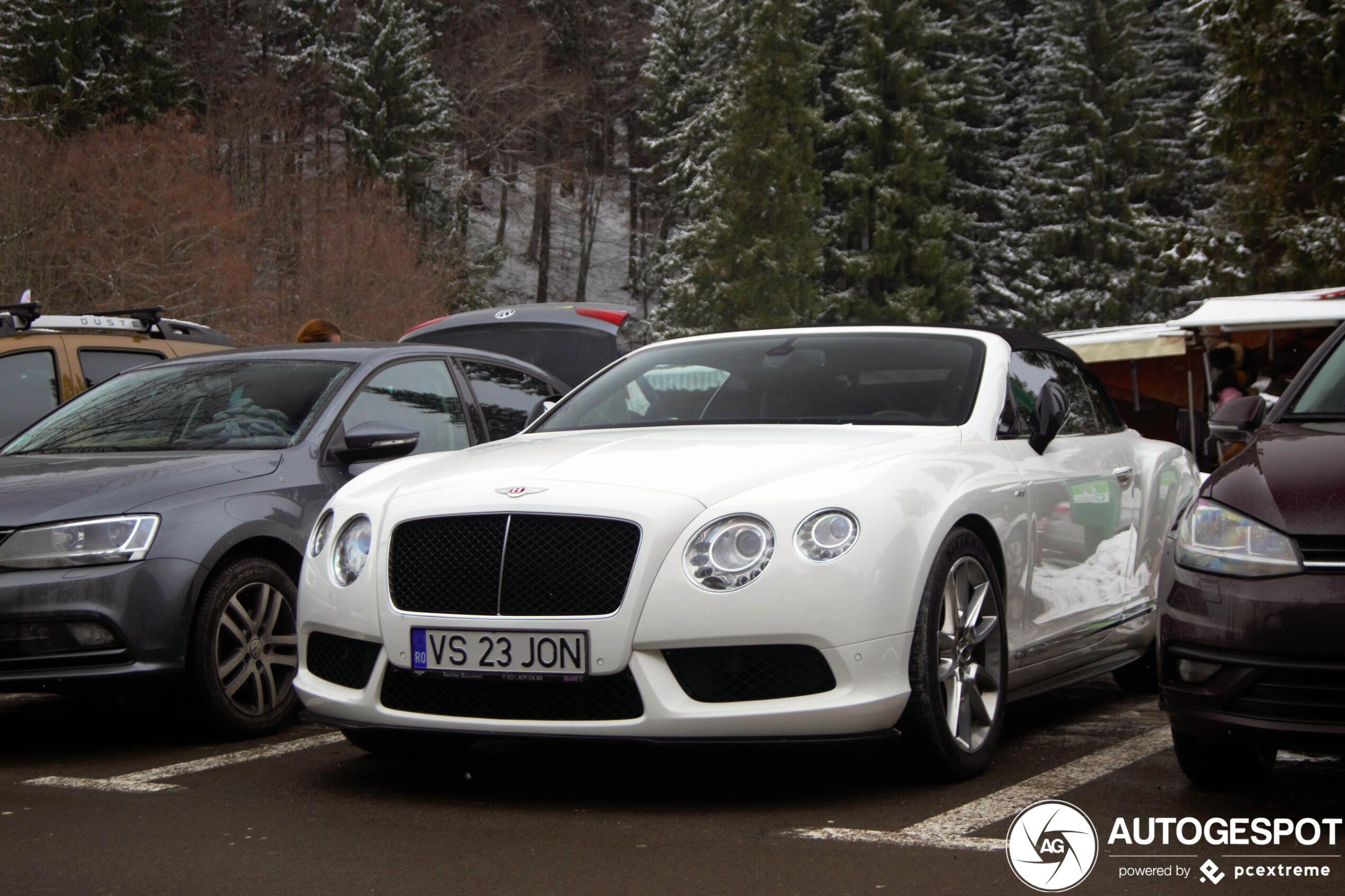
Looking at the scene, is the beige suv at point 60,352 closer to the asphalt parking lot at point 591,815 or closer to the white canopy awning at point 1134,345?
the asphalt parking lot at point 591,815

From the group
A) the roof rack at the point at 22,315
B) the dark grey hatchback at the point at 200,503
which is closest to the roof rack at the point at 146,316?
the roof rack at the point at 22,315

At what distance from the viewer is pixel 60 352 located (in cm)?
894

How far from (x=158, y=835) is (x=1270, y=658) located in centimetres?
301

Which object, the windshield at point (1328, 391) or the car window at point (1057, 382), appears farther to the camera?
the car window at point (1057, 382)

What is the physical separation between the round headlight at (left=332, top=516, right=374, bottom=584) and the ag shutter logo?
6.93ft

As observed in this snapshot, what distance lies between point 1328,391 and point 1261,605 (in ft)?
4.36

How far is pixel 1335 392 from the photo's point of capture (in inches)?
200

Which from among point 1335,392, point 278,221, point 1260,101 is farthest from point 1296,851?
point 278,221

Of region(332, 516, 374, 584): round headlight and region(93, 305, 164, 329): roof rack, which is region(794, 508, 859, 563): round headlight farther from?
region(93, 305, 164, 329): roof rack

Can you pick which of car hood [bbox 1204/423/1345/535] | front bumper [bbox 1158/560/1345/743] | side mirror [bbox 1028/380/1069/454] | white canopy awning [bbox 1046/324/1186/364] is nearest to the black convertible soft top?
side mirror [bbox 1028/380/1069/454]

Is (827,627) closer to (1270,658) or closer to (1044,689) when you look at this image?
(1270,658)

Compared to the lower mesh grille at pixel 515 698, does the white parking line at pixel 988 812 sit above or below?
below

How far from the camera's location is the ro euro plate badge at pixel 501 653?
14.7ft

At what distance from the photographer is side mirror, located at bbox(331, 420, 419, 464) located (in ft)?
21.3
